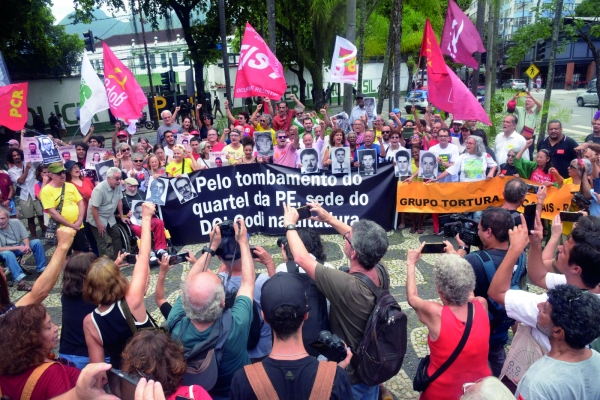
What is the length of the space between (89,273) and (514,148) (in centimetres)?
703

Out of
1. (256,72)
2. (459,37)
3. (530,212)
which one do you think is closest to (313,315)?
(530,212)

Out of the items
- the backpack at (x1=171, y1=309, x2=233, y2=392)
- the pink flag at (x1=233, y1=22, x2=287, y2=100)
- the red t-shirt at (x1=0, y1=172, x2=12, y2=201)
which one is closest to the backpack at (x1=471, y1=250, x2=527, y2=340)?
the backpack at (x1=171, y1=309, x2=233, y2=392)

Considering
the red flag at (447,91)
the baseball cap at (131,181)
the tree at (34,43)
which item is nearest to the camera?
the baseball cap at (131,181)

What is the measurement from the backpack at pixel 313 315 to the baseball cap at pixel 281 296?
498 mm

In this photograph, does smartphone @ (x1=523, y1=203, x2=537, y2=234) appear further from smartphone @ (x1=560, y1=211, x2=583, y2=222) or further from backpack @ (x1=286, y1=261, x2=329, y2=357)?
backpack @ (x1=286, y1=261, x2=329, y2=357)

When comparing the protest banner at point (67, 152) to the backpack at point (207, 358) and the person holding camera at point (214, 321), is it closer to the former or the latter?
the person holding camera at point (214, 321)

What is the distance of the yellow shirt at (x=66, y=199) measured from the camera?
6.24m

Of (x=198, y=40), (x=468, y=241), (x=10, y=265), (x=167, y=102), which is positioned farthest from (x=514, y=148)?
(x=167, y=102)

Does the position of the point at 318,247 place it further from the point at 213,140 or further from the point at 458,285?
the point at 213,140

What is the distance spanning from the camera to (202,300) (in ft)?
8.00

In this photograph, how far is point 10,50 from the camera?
2428 cm

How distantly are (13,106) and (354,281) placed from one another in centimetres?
811

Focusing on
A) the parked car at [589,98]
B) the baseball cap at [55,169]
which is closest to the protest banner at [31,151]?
the baseball cap at [55,169]

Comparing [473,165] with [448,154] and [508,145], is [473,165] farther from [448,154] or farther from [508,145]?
[508,145]
